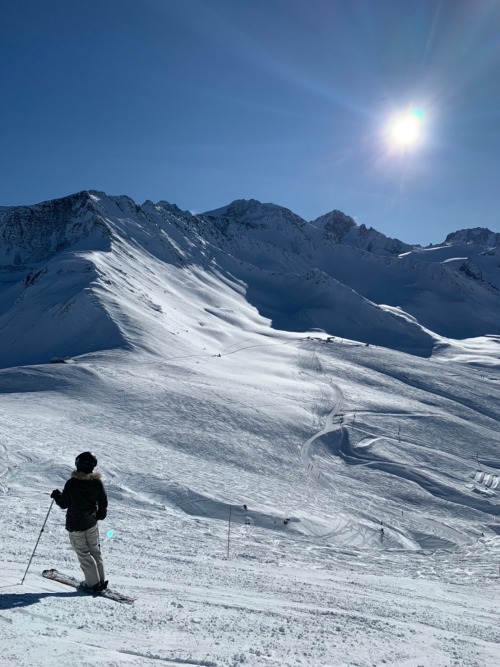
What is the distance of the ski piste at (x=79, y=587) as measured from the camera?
788 cm

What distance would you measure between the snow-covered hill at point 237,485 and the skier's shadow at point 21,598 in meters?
0.05

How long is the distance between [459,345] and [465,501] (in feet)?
371

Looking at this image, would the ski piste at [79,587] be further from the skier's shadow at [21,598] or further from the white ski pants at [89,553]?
the skier's shadow at [21,598]

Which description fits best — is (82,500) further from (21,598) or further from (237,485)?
(237,485)

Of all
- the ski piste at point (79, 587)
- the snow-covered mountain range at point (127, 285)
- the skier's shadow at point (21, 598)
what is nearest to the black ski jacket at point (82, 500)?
the ski piste at point (79, 587)

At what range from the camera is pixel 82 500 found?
8266 millimetres

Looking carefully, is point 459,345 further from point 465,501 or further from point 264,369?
point 465,501

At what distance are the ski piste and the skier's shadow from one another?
1.54 ft

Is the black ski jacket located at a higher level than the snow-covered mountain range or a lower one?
lower

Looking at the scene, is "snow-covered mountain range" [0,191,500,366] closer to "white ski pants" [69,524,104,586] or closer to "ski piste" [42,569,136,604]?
"ski piste" [42,569,136,604]

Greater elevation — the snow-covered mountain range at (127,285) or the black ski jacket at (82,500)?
the snow-covered mountain range at (127,285)

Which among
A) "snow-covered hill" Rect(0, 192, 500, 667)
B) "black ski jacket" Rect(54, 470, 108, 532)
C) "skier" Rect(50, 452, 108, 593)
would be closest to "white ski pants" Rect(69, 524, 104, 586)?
"skier" Rect(50, 452, 108, 593)

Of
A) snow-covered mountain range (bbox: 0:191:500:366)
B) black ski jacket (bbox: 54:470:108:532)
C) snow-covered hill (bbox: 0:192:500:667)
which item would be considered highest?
snow-covered mountain range (bbox: 0:191:500:366)

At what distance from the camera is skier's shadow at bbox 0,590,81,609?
673 cm
